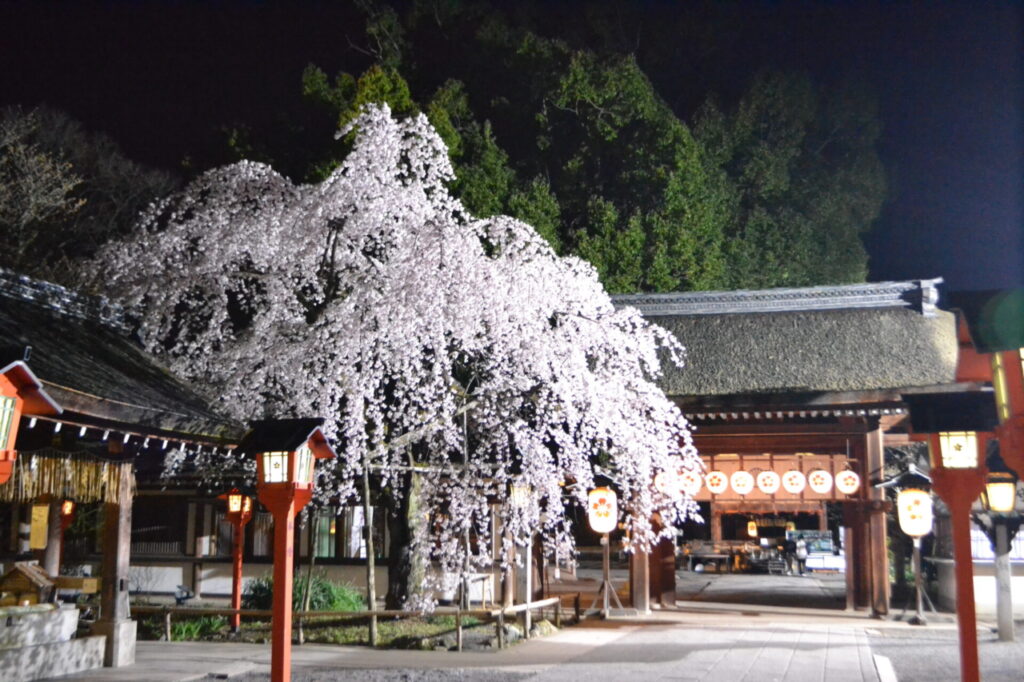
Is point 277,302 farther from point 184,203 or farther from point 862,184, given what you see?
point 862,184

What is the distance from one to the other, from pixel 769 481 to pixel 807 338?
315 cm

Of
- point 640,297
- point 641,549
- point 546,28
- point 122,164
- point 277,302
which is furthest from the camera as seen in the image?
point 546,28

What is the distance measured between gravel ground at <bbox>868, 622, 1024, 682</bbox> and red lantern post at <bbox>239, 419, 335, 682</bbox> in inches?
283

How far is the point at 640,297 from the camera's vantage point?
68.4ft

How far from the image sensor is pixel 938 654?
12.8m

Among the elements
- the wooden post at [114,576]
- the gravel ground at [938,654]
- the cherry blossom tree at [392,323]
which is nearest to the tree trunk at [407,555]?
the cherry blossom tree at [392,323]

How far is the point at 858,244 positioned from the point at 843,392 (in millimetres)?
19153

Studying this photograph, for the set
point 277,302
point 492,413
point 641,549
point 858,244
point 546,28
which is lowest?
point 641,549

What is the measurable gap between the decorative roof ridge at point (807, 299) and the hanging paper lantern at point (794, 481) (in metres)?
3.91

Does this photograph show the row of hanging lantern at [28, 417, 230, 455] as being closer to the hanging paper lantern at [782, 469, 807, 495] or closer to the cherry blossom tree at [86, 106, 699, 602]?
the cherry blossom tree at [86, 106, 699, 602]

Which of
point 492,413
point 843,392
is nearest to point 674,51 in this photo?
point 843,392

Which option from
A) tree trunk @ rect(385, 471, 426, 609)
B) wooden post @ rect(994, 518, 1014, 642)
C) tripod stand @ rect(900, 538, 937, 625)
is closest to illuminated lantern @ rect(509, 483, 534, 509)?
tree trunk @ rect(385, 471, 426, 609)

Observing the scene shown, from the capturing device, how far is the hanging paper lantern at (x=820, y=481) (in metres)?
16.9

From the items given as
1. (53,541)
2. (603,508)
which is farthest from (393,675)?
(53,541)
